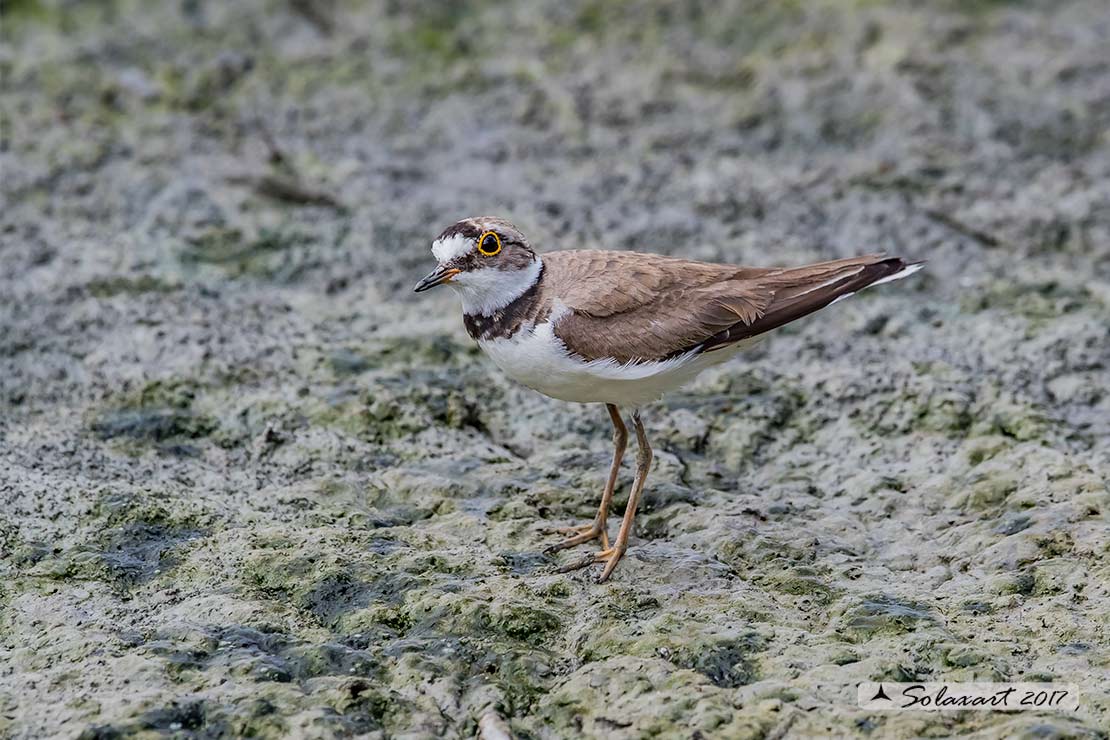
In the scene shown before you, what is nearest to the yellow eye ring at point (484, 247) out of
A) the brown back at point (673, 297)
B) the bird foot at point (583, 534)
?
the brown back at point (673, 297)

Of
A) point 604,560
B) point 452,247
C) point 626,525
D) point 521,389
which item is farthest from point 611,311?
point 521,389

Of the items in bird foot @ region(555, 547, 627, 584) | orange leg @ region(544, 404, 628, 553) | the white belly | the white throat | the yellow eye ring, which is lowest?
bird foot @ region(555, 547, 627, 584)

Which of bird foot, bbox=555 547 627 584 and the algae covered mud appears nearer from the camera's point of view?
the algae covered mud

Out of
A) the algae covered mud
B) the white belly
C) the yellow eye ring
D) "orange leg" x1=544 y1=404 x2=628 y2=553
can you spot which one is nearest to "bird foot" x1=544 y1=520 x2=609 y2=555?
"orange leg" x1=544 y1=404 x2=628 y2=553

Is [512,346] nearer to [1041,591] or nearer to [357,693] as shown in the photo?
[357,693]

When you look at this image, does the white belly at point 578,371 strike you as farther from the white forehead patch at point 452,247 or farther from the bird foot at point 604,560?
the bird foot at point 604,560

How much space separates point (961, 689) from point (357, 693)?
6.79 feet

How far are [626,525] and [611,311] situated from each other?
2.99 feet

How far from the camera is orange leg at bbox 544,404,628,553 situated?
574 cm

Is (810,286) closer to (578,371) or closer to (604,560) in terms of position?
(578,371)

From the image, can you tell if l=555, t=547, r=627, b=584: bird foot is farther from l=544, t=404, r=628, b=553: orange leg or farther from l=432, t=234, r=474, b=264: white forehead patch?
l=432, t=234, r=474, b=264: white forehead patch

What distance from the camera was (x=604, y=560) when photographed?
5594 millimetres

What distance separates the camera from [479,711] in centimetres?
454

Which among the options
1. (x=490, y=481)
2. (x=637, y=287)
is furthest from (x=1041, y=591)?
(x=490, y=481)
